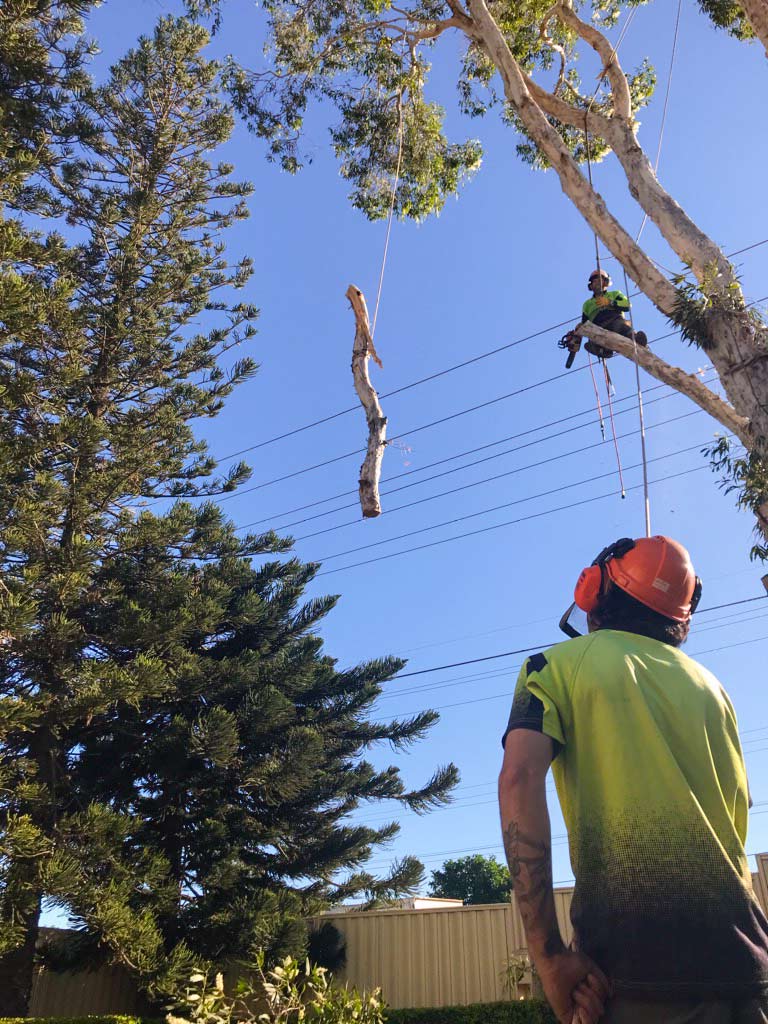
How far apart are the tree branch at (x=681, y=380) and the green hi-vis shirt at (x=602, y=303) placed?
1.65ft

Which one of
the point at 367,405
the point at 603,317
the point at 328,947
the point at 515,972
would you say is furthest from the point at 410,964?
the point at 367,405

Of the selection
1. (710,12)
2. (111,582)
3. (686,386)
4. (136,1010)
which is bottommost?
(136,1010)

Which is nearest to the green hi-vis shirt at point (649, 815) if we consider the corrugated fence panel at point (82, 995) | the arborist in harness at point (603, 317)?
the arborist in harness at point (603, 317)

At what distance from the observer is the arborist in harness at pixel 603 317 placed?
19.1 feet

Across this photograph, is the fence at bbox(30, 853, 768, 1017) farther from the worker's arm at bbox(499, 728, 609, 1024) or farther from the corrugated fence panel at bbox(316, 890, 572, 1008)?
the worker's arm at bbox(499, 728, 609, 1024)

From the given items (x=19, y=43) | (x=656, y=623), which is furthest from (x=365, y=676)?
(x=656, y=623)

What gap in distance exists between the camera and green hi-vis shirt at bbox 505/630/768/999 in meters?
1.52

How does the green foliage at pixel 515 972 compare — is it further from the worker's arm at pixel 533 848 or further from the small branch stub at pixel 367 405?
the worker's arm at pixel 533 848

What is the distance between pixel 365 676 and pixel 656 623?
11798 mm

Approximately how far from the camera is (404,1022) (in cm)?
968

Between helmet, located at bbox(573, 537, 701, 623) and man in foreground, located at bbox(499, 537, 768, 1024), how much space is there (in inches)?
5.1

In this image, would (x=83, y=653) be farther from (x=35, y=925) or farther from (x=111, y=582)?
(x=35, y=925)

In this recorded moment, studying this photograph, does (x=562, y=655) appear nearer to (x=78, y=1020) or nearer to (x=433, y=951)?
(x=78, y=1020)

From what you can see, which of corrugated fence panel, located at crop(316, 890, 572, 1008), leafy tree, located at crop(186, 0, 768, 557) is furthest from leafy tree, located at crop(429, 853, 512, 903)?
leafy tree, located at crop(186, 0, 768, 557)
